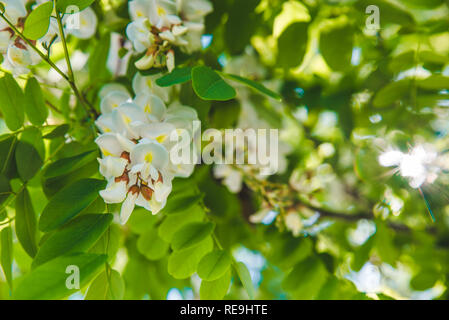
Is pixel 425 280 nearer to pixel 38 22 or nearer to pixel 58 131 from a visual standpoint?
pixel 58 131

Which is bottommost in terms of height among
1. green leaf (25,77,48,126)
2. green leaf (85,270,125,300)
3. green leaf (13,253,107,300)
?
green leaf (85,270,125,300)

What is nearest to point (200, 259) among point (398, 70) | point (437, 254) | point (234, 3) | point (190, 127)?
point (190, 127)

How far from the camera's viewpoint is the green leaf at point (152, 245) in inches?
44.3

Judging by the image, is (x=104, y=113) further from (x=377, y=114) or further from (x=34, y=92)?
(x=377, y=114)

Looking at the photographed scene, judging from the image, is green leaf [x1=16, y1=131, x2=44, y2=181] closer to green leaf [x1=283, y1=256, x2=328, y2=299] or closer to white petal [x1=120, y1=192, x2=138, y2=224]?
white petal [x1=120, y1=192, x2=138, y2=224]

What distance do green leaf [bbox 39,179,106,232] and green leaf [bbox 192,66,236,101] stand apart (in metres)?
0.25

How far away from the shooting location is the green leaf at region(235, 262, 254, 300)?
2.60 ft

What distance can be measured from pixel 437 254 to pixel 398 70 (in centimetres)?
80

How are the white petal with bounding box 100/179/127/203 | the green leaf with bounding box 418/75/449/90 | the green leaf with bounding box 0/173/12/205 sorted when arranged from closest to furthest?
the white petal with bounding box 100/179/127/203
the green leaf with bounding box 0/173/12/205
the green leaf with bounding box 418/75/449/90

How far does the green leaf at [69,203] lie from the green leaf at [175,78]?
22 cm

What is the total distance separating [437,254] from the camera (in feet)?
4.94

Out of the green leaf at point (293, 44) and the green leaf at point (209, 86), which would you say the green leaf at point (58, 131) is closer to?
the green leaf at point (209, 86)

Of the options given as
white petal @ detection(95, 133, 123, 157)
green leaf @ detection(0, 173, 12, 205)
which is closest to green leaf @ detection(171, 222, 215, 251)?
white petal @ detection(95, 133, 123, 157)

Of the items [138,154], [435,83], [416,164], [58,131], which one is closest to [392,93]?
[435,83]
